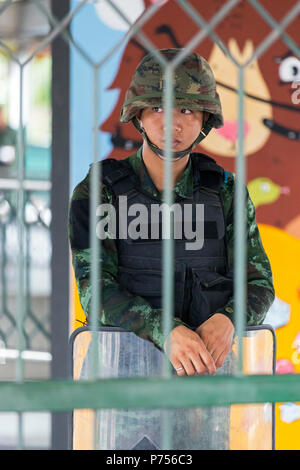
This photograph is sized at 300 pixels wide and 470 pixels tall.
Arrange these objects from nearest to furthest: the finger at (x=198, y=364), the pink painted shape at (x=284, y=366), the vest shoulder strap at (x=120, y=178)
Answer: the finger at (x=198, y=364) → the vest shoulder strap at (x=120, y=178) → the pink painted shape at (x=284, y=366)

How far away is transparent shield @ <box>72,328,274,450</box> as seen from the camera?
1.47 metres

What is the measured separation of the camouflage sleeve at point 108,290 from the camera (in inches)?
56.5

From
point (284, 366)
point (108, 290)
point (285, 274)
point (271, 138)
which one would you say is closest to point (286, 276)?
point (285, 274)

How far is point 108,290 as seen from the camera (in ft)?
4.83

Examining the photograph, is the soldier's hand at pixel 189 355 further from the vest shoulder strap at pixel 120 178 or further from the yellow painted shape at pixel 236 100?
the yellow painted shape at pixel 236 100

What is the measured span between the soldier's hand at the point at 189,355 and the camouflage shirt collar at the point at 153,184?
Result: 38 centimetres

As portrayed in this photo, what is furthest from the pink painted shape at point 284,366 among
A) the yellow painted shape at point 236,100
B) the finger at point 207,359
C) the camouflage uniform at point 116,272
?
the finger at point 207,359

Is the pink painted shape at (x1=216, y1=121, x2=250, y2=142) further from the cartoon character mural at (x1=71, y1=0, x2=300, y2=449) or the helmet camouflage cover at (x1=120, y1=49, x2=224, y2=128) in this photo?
the helmet camouflage cover at (x1=120, y1=49, x2=224, y2=128)

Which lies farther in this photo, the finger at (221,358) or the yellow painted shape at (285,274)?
the yellow painted shape at (285,274)

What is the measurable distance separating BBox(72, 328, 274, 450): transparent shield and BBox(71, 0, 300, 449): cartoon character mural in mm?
1068

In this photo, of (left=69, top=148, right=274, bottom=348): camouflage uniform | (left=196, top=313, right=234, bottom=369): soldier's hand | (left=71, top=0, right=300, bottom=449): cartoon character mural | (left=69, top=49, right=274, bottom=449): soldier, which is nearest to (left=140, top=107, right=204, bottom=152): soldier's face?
(left=69, top=49, right=274, bottom=449): soldier

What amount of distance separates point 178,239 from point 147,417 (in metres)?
0.42
